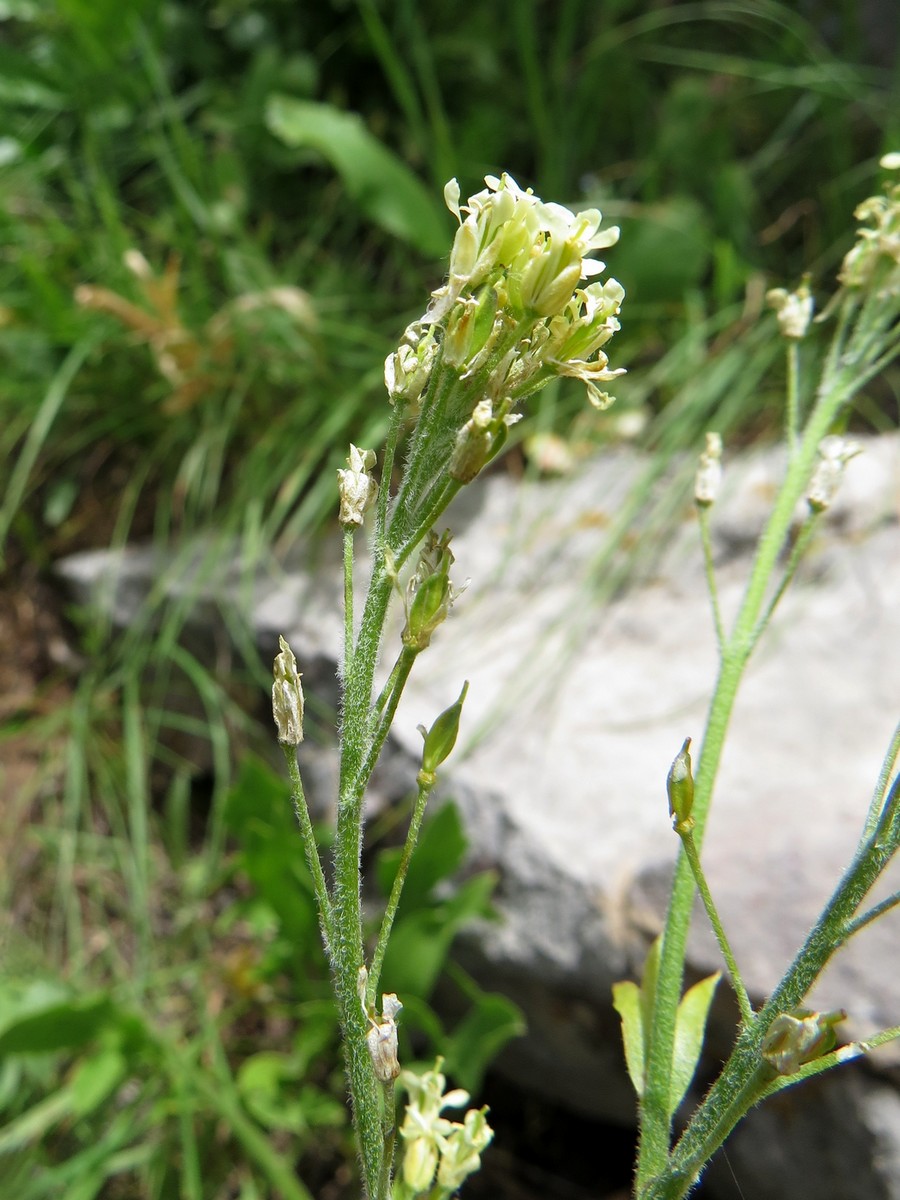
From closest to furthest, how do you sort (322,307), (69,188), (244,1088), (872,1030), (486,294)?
(486,294)
(872,1030)
(244,1088)
(322,307)
(69,188)

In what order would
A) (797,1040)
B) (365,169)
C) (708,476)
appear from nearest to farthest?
1. (797,1040)
2. (708,476)
3. (365,169)


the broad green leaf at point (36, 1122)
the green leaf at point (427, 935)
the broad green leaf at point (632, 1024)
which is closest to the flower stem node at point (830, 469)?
the broad green leaf at point (632, 1024)

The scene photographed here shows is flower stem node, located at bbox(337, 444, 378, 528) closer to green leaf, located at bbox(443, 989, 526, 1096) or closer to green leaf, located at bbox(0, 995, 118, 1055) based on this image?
green leaf, located at bbox(443, 989, 526, 1096)

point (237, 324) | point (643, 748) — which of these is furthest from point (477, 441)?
point (237, 324)

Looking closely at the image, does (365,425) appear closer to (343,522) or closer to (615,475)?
(615,475)

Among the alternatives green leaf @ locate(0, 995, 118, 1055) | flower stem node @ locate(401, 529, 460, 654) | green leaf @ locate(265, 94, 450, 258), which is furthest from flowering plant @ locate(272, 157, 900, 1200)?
green leaf @ locate(265, 94, 450, 258)

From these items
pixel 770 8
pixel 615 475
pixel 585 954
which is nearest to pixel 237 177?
pixel 615 475

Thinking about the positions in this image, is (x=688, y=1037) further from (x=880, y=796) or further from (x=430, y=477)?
(x=430, y=477)

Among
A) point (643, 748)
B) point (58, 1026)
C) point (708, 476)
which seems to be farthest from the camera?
point (643, 748)

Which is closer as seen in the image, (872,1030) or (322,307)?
(872,1030)
